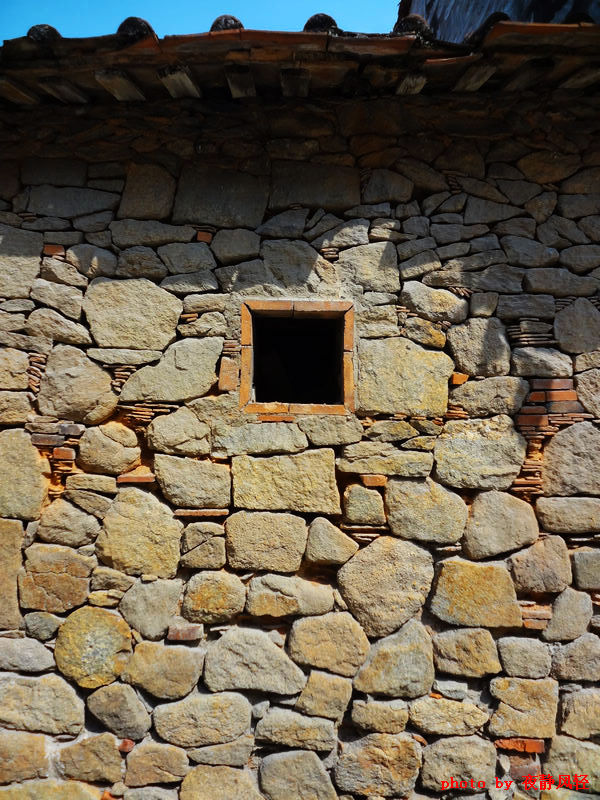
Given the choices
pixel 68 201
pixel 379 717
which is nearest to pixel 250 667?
pixel 379 717

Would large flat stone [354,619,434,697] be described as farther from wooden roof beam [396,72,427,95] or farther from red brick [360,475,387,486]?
wooden roof beam [396,72,427,95]

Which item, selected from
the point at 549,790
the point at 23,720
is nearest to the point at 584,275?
the point at 549,790

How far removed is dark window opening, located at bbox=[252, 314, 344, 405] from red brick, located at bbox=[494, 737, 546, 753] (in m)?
2.11

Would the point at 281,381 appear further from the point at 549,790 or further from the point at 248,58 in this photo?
the point at 549,790

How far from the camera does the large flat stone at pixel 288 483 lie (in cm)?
256

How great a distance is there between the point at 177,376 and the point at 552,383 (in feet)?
5.99

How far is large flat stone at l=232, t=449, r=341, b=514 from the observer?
8.39 feet

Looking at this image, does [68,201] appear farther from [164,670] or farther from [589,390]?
[589,390]

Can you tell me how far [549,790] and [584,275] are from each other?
2405 millimetres

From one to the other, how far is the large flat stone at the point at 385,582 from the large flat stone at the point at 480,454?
396 mm

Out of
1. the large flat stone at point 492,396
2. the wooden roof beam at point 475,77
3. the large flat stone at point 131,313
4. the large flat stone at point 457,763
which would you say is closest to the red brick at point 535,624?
the large flat stone at point 457,763

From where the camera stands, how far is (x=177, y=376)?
266cm

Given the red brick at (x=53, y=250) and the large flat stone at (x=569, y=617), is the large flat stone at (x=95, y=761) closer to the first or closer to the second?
the large flat stone at (x=569, y=617)

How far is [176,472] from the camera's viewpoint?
102 inches
